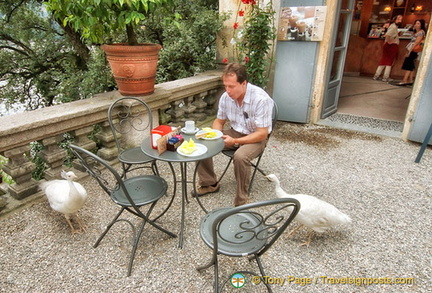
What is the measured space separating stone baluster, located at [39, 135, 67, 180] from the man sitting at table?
1.49m

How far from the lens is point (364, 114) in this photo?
551 centimetres

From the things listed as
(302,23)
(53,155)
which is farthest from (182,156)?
(302,23)

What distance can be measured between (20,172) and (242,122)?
7.09ft

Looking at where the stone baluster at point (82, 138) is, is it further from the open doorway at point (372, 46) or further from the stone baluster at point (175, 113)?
the open doorway at point (372, 46)

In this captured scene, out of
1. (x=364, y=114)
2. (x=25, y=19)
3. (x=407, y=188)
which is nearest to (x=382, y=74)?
(x=364, y=114)

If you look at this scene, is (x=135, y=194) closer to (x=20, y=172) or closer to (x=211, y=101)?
(x=20, y=172)

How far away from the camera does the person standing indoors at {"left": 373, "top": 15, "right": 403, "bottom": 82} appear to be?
7965mm

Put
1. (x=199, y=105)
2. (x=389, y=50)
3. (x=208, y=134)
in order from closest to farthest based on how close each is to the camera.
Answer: (x=208, y=134), (x=199, y=105), (x=389, y=50)

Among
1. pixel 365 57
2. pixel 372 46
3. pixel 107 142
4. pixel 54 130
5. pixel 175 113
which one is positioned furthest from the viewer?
pixel 365 57

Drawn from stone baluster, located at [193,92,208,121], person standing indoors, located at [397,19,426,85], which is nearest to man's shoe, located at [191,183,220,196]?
stone baluster, located at [193,92,208,121]

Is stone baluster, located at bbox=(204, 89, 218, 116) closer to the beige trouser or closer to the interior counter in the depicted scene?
the beige trouser

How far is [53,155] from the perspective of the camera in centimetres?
296

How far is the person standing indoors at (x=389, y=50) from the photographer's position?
7.96 m

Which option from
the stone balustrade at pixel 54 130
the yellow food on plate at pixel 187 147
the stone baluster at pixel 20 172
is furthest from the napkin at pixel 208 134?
the stone baluster at pixel 20 172
